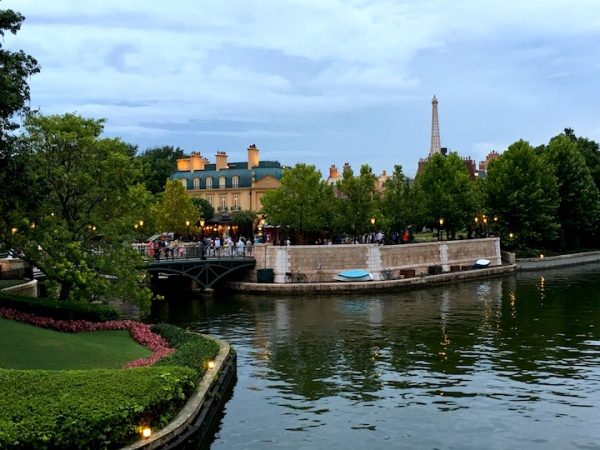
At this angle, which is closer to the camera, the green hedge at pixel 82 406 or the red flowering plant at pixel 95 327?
the green hedge at pixel 82 406

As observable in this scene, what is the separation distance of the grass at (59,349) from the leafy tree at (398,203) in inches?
1752

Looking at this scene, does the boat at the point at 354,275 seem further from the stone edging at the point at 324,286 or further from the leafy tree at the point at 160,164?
the leafy tree at the point at 160,164

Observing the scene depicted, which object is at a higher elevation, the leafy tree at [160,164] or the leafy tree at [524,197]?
the leafy tree at [160,164]

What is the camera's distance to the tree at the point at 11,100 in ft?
65.4

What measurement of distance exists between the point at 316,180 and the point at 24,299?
4061 cm

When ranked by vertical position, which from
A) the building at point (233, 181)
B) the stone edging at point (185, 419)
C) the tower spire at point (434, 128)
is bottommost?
the stone edging at point (185, 419)

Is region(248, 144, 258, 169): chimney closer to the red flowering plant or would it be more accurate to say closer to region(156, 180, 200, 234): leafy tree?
region(156, 180, 200, 234): leafy tree

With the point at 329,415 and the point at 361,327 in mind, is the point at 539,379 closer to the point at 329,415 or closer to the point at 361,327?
the point at 329,415

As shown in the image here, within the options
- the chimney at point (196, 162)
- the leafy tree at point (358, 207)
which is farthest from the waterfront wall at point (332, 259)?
the chimney at point (196, 162)

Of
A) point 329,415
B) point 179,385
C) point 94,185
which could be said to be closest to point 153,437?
point 179,385

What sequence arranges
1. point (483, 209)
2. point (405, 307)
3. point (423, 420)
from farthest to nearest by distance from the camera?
point (483, 209), point (405, 307), point (423, 420)

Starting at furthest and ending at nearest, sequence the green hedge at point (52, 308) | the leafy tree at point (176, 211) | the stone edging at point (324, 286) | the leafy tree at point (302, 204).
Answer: the leafy tree at point (176, 211) < the leafy tree at point (302, 204) < the stone edging at point (324, 286) < the green hedge at point (52, 308)

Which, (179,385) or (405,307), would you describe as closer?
(179,385)

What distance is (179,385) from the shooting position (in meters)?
16.3
